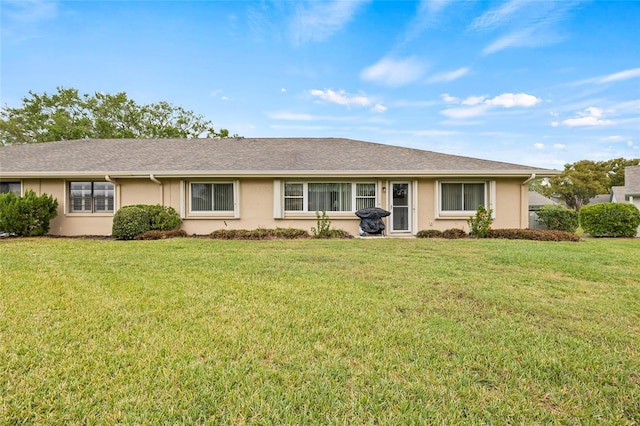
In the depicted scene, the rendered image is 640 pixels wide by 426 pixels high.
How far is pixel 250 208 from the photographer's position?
11258mm

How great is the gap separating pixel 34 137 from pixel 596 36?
125 feet

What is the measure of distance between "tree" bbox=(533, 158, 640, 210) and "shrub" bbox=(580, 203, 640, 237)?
94.5 feet

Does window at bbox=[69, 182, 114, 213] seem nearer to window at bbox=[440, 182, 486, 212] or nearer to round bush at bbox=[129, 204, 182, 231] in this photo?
round bush at bbox=[129, 204, 182, 231]

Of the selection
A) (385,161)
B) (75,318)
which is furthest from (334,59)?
(75,318)

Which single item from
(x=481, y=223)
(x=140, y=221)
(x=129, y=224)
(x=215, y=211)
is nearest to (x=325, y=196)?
(x=215, y=211)

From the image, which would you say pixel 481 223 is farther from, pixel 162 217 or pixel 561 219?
pixel 162 217

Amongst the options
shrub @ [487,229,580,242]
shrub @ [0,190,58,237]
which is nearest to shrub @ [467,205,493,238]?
shrub @ [487,229,580,242]

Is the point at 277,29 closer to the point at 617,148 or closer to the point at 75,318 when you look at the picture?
the point at 75,318

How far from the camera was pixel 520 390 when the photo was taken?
206 centimetres

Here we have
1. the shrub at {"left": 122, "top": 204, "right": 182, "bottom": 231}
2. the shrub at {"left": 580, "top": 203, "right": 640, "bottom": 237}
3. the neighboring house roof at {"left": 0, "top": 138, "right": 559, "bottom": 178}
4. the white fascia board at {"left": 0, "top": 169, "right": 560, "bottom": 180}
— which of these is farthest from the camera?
the shrub at {"left": 580, "top": 203, "right": 640, "bottom": 237}

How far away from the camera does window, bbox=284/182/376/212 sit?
11.4 meters

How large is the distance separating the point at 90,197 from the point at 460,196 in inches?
549

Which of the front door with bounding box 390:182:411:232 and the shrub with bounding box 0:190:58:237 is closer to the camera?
the shrub with bounding box 0:190:58:237

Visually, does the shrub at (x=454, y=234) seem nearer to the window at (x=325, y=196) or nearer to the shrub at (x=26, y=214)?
the window at (x=325, y=196)
